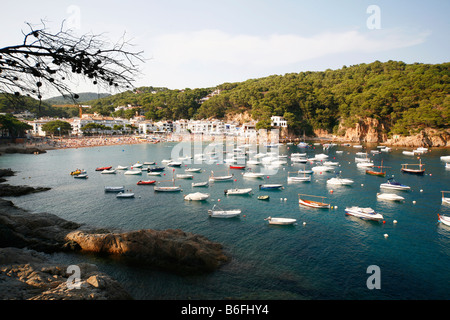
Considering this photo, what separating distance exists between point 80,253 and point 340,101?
120845 millimetres

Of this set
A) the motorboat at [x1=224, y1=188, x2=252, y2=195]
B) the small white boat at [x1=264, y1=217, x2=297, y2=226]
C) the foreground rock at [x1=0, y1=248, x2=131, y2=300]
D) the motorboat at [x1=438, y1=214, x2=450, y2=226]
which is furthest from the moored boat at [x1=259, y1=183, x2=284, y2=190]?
the foreground rock at [x1=0, y1=248, x2=131, y2=300]

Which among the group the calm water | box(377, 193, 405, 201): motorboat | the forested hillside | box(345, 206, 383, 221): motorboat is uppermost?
the forested hillside

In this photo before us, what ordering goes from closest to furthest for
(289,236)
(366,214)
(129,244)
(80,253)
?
(129,244), (80,253), (289,236), (366,214)

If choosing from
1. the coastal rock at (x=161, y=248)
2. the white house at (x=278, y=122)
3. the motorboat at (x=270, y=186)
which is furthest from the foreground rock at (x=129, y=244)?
the white house at (x=278, y=122)

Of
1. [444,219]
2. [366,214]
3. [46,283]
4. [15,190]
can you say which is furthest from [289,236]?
[15,190]

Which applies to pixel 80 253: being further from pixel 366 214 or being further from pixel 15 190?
pixel 366 214

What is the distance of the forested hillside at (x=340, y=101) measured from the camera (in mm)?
86375

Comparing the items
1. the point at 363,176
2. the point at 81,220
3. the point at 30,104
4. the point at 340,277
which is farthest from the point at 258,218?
the point at 363,176

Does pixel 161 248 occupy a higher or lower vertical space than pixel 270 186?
lower

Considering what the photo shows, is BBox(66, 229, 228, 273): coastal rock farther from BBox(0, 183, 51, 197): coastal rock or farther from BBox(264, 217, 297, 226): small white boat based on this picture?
BBox(0, 183, 51, 197): coastal rock

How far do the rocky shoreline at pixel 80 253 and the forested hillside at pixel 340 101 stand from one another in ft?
160

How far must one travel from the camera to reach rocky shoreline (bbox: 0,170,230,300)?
1266cm

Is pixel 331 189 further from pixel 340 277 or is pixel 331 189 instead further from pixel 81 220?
pixel 81 220

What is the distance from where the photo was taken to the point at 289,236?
78.4 feet
